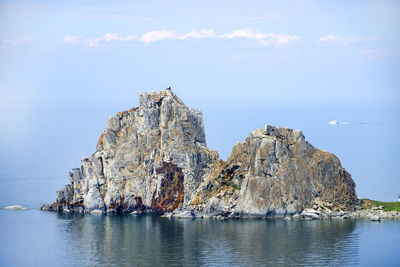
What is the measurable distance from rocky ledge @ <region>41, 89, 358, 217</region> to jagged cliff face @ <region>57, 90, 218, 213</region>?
19 cm

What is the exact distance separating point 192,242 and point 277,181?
26.8 meters

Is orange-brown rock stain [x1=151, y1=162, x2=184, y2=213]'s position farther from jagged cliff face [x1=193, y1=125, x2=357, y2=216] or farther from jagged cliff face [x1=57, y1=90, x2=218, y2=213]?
jagged cliff face [x1=193, y1=125, x2=357, y2=216]

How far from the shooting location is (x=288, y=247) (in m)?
133

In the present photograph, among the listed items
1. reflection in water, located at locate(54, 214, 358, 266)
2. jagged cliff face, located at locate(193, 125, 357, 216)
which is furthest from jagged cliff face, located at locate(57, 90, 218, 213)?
jagged cliff face, located at locate(193, 125, 357, 216)

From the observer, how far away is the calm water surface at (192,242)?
125750mm

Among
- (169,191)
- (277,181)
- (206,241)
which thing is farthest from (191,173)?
(206,241)

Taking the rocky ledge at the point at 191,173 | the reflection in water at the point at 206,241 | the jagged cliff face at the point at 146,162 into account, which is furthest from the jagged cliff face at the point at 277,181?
the jagged cliff face at the point at 146,162

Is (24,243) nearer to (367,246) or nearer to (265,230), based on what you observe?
(265,230)

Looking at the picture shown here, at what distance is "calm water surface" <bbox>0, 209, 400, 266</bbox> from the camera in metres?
126

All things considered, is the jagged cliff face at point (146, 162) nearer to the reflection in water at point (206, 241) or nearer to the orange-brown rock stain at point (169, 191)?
the orange-brown rock stain at point (169, 191)

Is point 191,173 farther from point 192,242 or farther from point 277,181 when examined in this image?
point 192,242

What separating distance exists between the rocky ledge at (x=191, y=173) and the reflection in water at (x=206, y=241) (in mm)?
4894

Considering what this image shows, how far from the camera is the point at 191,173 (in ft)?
553

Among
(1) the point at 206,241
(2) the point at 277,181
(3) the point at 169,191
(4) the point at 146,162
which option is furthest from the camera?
(4) the point at 146,162
